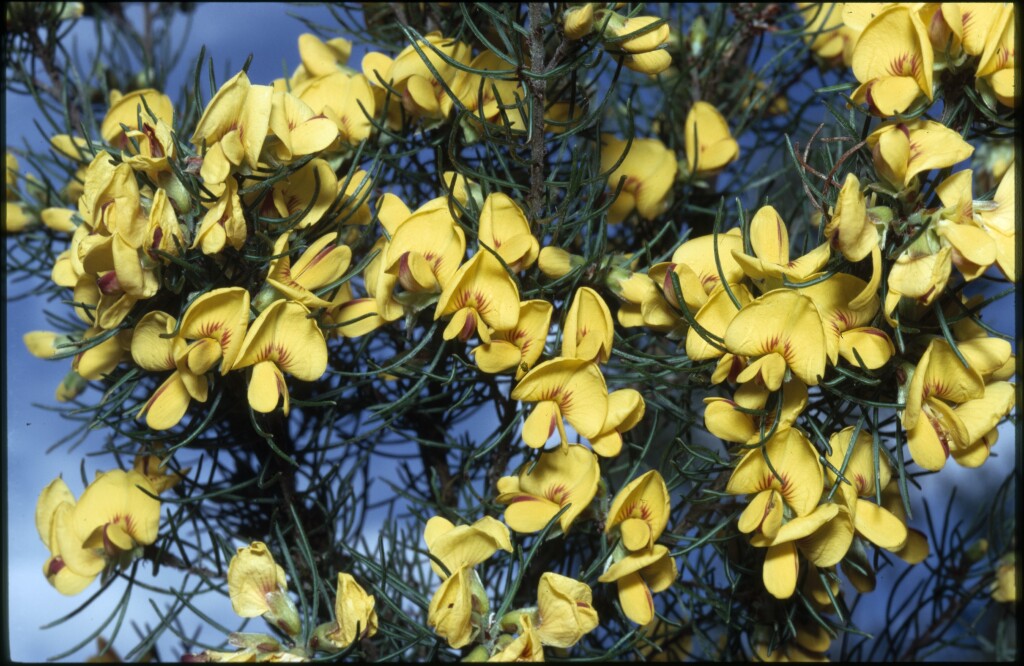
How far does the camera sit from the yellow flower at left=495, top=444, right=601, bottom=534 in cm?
38

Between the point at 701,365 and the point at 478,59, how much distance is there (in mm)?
176

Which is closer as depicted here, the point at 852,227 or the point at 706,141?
the point at 852,227

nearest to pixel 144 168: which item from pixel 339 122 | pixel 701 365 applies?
pixel 339 122

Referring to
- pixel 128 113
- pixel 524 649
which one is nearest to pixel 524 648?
pixel 524 649

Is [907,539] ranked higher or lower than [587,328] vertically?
lower

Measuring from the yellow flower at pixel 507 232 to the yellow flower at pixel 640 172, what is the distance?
112 millimetres

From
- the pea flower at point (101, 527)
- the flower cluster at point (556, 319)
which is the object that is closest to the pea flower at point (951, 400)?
the flower cluster at point (556, 319)

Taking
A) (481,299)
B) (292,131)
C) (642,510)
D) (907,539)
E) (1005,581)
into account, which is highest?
(292,131)

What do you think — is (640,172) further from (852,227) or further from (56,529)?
(56,529)

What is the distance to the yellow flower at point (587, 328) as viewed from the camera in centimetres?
37

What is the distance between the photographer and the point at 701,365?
386 millimetres

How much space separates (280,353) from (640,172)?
22 centimetres

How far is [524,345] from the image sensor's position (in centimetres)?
Result: 38

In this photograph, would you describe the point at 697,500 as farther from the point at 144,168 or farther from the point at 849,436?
the point at 144,168
